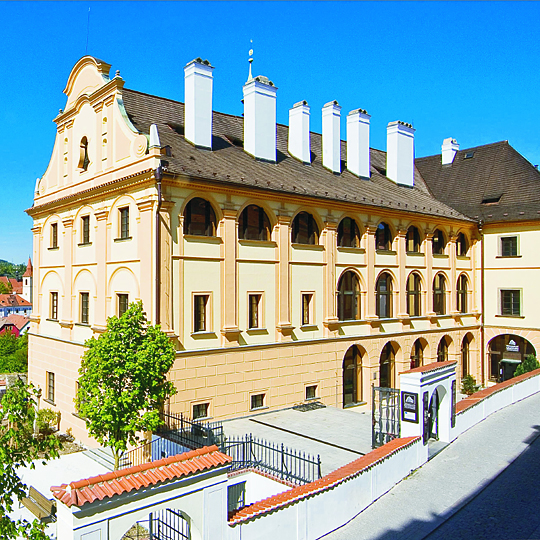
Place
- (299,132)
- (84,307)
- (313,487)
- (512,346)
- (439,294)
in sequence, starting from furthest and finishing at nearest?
1. (512,346)
2. (439,294)
3. (299,132)
4. (84,307)
5. (313,487)

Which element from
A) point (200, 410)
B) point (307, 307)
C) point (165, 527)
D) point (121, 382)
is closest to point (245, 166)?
point (307, 307)

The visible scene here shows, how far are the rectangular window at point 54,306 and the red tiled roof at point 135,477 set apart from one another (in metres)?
20.5

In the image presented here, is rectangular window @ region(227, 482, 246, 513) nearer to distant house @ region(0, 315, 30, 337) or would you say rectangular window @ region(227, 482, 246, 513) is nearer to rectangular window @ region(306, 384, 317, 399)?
rectangular window @ region(306, 384, 317, 399)

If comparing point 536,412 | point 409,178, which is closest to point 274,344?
point 536,412

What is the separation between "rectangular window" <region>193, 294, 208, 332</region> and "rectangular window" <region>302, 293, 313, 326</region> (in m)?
5.49

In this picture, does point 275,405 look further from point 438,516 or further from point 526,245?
point 526,245

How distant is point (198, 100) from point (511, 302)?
23166mm

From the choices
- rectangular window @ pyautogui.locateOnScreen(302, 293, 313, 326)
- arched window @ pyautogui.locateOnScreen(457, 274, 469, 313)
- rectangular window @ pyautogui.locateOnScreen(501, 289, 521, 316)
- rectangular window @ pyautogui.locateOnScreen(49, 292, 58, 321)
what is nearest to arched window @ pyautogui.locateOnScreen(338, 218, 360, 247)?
rectangular window @ pyautogui.locateOnScreen(302, 293, 313, 326)

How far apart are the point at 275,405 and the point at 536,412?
10890 millimetres

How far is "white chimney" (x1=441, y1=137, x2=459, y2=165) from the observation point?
4138 cm

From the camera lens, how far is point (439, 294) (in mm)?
33438

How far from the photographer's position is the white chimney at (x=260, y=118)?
25453 mm

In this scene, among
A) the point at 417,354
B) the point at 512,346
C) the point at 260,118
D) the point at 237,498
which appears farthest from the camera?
the point at 512,346

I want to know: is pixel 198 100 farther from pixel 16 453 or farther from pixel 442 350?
pixel 442 350
